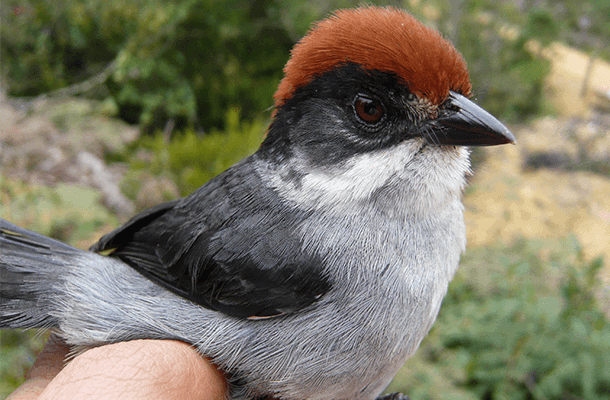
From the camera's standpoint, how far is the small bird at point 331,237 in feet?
5.23

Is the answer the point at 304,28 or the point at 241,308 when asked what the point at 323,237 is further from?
the point at 304,28

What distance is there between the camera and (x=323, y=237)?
5.52ft

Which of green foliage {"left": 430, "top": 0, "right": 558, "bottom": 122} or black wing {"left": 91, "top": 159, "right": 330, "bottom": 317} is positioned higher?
green foliage {"left": 430, "top": 0, "right": 558, "bottom": 122}

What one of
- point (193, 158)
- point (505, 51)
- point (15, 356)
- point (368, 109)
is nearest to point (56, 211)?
point (15, 356)

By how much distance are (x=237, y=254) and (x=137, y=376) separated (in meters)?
0.55

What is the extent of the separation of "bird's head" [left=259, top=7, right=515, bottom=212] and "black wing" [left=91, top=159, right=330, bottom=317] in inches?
8.7

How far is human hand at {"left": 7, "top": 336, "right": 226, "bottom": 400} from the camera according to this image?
1497 mm

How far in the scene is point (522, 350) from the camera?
9.37 feet

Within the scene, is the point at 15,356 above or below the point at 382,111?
below

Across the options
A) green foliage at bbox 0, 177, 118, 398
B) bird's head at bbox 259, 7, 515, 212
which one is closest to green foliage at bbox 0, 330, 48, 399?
green foliage at bbox 0, 177, 118, 398

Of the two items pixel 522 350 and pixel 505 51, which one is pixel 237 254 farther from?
pixel 505 51

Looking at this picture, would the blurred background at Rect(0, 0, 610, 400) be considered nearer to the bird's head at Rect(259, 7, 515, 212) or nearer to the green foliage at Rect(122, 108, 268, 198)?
the green foliage at Rect(122, 108, 268, 198)

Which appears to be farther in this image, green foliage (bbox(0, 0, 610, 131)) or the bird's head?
green foliage (bbox(0, 0, 610, 131))

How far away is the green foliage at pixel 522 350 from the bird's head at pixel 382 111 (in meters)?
1.70
